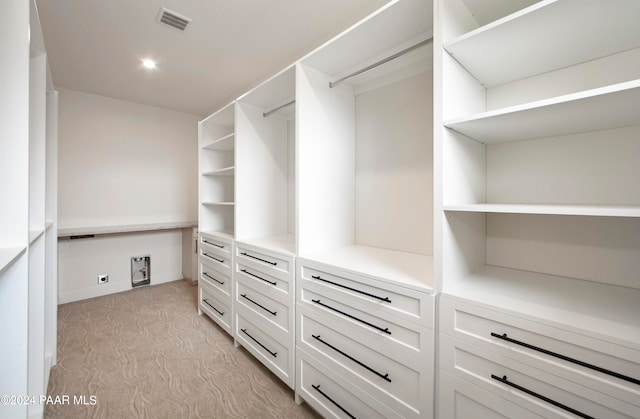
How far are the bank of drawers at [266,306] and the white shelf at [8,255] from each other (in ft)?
3.80

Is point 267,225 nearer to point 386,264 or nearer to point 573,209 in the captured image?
point 386,264

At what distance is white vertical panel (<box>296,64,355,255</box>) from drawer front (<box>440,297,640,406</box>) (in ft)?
3.07

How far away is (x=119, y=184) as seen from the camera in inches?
143

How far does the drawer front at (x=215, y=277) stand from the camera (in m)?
2.42

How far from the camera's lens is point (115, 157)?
3.60 meters

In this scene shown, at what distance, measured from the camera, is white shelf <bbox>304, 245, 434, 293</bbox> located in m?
1.16

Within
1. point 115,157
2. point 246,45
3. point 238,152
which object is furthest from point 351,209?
point 115,157

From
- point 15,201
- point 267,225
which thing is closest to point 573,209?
point 15,201

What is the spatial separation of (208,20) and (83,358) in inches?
112

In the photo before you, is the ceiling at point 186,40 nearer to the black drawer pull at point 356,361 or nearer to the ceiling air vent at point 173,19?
the ceiling air vent at point 173,19

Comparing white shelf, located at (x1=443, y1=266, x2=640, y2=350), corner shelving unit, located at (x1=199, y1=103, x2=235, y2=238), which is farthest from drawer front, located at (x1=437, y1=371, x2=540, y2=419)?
corner shelving unit, located at (x1=199, y1=103, x2=235, y2=238)

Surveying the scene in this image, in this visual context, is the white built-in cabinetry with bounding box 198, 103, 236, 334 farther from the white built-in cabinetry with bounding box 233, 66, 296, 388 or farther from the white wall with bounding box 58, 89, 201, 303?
the white wall with bounding box 58, 89, 201, 303

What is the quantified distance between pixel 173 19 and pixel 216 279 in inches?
85.3

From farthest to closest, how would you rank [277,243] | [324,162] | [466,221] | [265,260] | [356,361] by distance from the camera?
[277,243] → [265,260] → [324,162] → [356,361] → [466,221]
